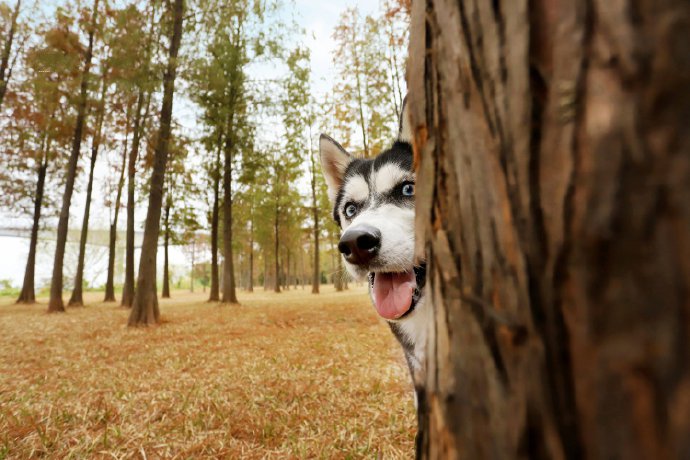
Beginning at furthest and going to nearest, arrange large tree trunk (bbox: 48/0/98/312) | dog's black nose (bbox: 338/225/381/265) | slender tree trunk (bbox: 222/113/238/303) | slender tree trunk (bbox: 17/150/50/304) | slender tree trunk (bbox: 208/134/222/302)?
slender tree trunk (bbox: 17/150/50/304), slender tree trunk (bbox: 208/134/222/302), slender tree trunk (bbox: 222/113/238/303), large tree trunk (bbox: 48/0/98/312), dog's black nose (bbox: 338/225/381/265)

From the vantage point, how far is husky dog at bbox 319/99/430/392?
239 cm

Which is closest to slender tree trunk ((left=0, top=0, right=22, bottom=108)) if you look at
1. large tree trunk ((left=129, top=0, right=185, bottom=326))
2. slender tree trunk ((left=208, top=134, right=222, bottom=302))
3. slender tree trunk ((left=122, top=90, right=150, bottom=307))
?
slender tree trunk ((left=122, top=90, right=150, bottom=307))

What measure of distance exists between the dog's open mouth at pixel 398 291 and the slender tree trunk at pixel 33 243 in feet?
66.1

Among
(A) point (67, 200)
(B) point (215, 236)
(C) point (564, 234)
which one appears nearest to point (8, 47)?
(A) point (67, 200)

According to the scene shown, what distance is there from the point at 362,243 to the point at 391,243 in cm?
20

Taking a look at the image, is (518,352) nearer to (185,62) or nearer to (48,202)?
(185,62)

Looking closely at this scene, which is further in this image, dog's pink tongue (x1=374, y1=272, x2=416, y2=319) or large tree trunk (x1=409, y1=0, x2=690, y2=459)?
dog's pink tongue (x1=374, y1=272, x2=416, y2=319)

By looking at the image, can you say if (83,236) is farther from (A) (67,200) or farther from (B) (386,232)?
(B) (386,232)

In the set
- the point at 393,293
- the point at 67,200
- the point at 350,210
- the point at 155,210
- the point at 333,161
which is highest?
the point at 67,200

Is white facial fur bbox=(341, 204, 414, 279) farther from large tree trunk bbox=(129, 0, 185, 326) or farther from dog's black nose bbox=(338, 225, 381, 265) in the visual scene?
large tree trunk bbox=(129, 0, 185, 326)

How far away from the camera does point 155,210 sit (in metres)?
9.03

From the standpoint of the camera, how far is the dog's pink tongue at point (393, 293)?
2512 mm

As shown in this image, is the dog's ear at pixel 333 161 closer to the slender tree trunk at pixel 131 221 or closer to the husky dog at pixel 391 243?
the husky dog at pixel 391 243

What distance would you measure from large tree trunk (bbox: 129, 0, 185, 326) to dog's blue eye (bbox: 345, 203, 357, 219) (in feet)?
23.1
